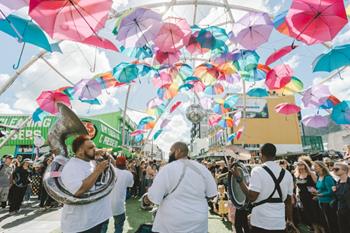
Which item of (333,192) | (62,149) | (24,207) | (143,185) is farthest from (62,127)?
(143,185)

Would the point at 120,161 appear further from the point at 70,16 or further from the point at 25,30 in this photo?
the point at 25,30

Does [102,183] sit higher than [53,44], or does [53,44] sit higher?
[53,44]

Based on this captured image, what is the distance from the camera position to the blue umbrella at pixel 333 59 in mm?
6625

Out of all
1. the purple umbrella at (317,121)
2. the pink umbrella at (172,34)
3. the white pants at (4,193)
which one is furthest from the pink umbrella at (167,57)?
the white pants at (4,193)

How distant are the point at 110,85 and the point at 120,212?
625 centimetres

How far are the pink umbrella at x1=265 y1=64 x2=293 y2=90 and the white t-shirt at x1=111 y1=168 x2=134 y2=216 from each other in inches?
240

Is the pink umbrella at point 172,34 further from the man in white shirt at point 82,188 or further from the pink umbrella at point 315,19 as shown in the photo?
the man in white shirt at point 82,188

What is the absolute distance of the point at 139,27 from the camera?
6273 mm

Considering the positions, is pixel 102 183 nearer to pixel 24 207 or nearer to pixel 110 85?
pixel 110 85

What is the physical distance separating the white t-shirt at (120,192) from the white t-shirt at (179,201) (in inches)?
78.8

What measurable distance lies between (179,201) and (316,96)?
881 cm

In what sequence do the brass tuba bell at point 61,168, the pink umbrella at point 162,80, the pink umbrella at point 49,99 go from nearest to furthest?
1. the brass tuba bell at point 61,168
2. the pink umbrella at point 49,99
3. the pink umbrella at point 162,80

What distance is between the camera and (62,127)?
3.85m

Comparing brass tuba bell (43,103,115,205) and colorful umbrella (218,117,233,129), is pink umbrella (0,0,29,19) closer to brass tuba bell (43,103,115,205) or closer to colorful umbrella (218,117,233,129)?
brass tuba bell (43,103,115,205)
